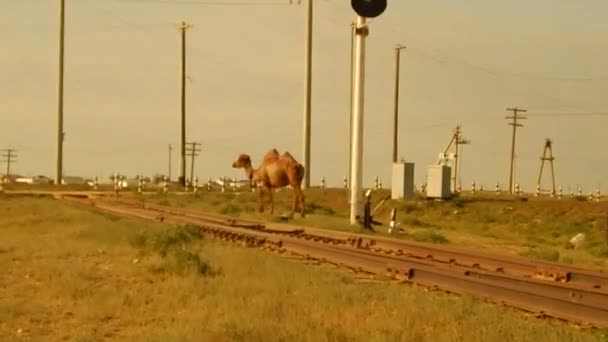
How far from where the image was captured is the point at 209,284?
13.3m

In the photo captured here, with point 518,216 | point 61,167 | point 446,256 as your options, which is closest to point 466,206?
point 518,216

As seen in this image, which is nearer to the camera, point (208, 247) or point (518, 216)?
point (208, 247)

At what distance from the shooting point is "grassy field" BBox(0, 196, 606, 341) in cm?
958

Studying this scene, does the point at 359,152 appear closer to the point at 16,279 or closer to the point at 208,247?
the point at 208,247

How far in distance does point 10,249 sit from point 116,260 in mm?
3846

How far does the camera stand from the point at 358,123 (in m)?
30.7

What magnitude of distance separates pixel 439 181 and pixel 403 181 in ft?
6.53

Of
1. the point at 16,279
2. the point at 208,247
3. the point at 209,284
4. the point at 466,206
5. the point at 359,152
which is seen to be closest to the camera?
the point at 209,284

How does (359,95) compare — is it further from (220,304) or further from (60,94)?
(60,94)

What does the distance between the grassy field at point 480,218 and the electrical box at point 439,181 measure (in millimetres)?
797

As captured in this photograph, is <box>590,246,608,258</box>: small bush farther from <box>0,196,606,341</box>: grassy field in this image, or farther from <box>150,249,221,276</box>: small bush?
<box>150,249,221,276</box>: small bush

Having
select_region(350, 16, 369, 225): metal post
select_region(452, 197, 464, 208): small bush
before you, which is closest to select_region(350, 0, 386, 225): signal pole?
select_region(350, 16, 369, 225): metal post

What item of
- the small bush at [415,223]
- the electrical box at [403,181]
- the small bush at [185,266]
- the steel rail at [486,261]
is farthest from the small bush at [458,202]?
the small bush at [185,266]

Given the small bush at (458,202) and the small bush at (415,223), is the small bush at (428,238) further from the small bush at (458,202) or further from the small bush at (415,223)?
the small bush at (458,202)
